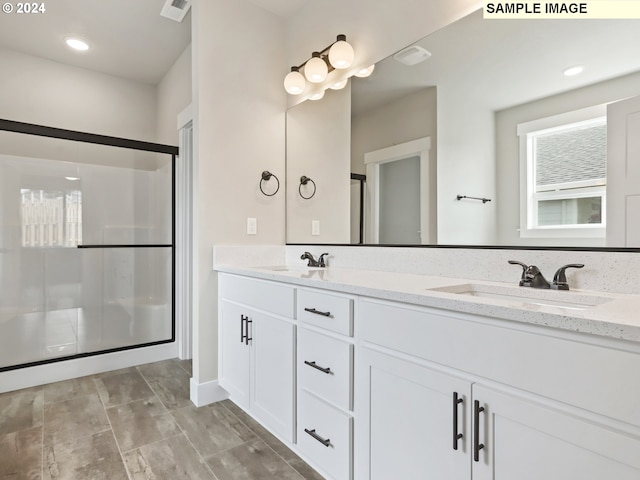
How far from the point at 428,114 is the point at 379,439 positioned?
1.47 metres

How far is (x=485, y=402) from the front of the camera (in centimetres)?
92

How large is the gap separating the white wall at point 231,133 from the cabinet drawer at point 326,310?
972mm

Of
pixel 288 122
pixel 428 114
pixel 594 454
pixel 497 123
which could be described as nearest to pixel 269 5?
pixel 288 122

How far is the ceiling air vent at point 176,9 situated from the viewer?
2.51m

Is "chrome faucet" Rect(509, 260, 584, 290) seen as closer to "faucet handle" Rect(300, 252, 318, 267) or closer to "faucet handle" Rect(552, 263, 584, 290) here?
"faucet handle" Rect(552, 263, 584, 290)

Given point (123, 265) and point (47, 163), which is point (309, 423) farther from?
point (47, 163)

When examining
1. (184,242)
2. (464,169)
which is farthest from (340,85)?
(184,242)

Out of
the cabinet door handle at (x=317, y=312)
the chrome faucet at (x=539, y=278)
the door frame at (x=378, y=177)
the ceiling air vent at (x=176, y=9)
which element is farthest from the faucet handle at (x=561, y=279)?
the ceiling air vent at (x=176, y=9)

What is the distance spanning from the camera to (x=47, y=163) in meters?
2.67

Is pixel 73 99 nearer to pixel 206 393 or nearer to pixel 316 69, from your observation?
pixel 316 69

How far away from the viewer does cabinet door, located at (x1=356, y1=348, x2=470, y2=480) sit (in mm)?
987

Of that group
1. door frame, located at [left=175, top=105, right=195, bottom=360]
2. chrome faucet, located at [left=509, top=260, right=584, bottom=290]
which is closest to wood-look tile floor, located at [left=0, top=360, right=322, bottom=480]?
door frame, located at [left=175, top=105, right=195, bottom=360]

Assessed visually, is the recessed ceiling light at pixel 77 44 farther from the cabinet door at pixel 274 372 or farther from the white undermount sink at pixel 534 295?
the white undermount sink at pixel 534 295

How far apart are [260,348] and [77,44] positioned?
3148mm
